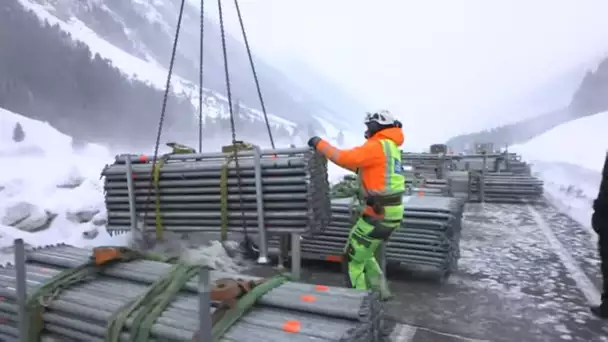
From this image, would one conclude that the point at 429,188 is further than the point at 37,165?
Yes

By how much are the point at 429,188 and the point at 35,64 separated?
9.98 meters

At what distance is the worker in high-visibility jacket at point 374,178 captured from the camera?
4.45 meters

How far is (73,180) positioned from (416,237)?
6.40 m

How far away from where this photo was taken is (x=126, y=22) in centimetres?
1500

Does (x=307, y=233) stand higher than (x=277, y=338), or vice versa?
(x=307, y=233)

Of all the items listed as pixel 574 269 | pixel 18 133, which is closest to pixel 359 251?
pixel 574 269

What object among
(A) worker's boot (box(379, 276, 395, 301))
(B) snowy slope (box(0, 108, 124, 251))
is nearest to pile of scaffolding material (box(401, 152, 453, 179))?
(A) worker's boot (box(379, 276, 395, 301))

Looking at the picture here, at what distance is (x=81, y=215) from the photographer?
751 cm

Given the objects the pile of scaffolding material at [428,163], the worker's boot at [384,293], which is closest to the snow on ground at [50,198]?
the worker's boot at [384,293]

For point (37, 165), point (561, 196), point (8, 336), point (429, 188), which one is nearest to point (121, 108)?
point (37, 165)

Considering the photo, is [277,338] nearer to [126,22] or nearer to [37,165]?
[37,165]

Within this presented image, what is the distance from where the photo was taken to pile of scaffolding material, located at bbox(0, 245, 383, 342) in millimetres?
2697

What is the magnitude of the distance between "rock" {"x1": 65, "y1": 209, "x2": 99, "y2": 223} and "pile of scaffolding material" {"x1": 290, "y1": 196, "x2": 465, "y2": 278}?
3.77 meters

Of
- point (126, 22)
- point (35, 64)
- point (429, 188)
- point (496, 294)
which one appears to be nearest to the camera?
point (496, 294)
